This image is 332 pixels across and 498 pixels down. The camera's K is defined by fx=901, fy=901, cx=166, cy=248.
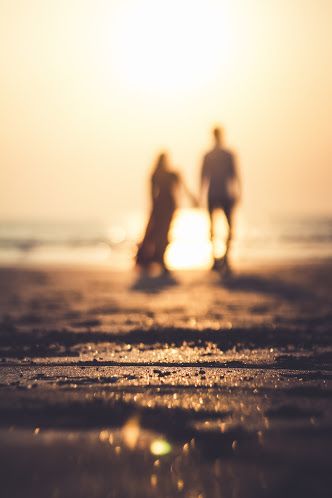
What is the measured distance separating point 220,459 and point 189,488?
36 cm

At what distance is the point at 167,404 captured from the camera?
411cm

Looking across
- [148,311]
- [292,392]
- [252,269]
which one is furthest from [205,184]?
[292,392]

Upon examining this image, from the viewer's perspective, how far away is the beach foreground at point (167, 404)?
112 inches

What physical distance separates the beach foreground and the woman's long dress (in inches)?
326

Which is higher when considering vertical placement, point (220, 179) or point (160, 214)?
point (160, 214)

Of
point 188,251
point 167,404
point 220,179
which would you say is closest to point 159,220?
point 220,179

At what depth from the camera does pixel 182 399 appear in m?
4.23

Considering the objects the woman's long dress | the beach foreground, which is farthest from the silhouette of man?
the beach foreground

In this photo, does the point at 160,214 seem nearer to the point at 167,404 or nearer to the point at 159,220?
the point at 159,220

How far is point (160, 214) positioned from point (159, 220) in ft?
0.50

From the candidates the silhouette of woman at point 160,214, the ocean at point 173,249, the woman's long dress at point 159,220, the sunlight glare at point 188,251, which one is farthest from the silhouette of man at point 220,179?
the woman's long dress at point 159,220

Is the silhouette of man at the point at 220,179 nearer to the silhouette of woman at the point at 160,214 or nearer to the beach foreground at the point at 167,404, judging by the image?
the silhouette of woman at the point at 160,214

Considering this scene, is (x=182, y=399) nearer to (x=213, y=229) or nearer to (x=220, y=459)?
(x=220, y=459)

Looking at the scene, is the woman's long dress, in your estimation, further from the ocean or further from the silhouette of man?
the silhouette of man
